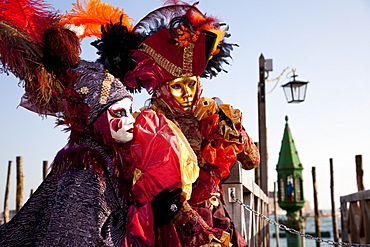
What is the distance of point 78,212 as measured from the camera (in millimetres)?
2092

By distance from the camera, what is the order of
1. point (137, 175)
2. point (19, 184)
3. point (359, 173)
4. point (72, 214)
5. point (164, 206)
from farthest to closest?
point (19, 184) < point (359, 173) < point (137, 175) < point (164, 206) < point (72, 214)

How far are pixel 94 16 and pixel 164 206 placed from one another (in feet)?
4.33

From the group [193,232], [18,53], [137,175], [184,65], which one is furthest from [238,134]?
[18,53]

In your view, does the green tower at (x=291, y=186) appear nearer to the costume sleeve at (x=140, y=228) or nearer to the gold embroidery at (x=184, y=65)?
the gold embroidery at (x=184, y=65)

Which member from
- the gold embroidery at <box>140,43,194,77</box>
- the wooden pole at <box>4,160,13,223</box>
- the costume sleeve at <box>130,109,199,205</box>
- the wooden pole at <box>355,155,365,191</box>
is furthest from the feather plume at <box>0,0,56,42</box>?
the wooden pole at <box>4,160,13,223</box>

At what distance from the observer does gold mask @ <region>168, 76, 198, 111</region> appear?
3.04 metres

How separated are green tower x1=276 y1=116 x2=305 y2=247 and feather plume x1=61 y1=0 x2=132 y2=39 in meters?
14.9

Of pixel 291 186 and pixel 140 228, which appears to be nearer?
pixel 140 228

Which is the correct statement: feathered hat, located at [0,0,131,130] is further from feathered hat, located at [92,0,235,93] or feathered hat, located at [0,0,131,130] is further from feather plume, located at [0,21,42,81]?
feathered hat, located at [92,0,235,93]

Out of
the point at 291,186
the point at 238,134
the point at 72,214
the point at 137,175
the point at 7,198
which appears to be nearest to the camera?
the point at 72,214

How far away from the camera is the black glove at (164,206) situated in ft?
7.33

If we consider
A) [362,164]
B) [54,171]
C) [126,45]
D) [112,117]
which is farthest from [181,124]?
[362,164]

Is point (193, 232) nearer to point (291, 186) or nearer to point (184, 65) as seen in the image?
point (184, 65)

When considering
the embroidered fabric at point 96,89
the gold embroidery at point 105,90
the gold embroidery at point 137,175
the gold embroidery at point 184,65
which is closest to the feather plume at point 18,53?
the embroidered fabric at point 96,89
